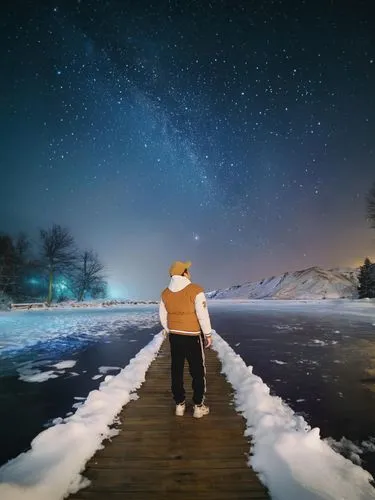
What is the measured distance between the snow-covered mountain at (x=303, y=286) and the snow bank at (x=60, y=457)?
107306 millimetres

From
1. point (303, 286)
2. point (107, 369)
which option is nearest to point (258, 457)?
point (107, 369)

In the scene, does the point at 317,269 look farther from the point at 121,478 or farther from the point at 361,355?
the point at 121,478

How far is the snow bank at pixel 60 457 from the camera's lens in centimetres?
288

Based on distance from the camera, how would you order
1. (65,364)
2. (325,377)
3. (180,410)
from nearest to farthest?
1. (180,410)
2. (325,377)
3. (65,364)

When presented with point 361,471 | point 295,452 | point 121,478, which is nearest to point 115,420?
point 121,478

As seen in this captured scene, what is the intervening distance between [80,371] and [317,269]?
162 metres

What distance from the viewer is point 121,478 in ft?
10.6

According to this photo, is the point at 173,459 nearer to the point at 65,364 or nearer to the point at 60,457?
the point at 60,457

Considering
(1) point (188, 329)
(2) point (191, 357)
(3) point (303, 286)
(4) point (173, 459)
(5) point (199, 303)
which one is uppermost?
(3) point (303, 286)

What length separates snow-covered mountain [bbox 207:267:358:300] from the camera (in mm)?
119312

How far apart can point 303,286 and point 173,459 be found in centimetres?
14339

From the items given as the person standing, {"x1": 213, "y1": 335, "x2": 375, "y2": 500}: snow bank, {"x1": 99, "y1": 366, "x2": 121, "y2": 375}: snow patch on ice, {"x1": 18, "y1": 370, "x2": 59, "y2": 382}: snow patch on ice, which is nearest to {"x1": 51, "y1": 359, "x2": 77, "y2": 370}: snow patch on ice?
{"x1": 18, "y1": 370, "x2": 59, "y2": 382}: snow patch on ice

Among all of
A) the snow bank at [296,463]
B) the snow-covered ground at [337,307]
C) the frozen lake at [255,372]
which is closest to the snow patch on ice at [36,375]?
the frozen lake at [255,372]

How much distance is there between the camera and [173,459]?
11.8 ft
